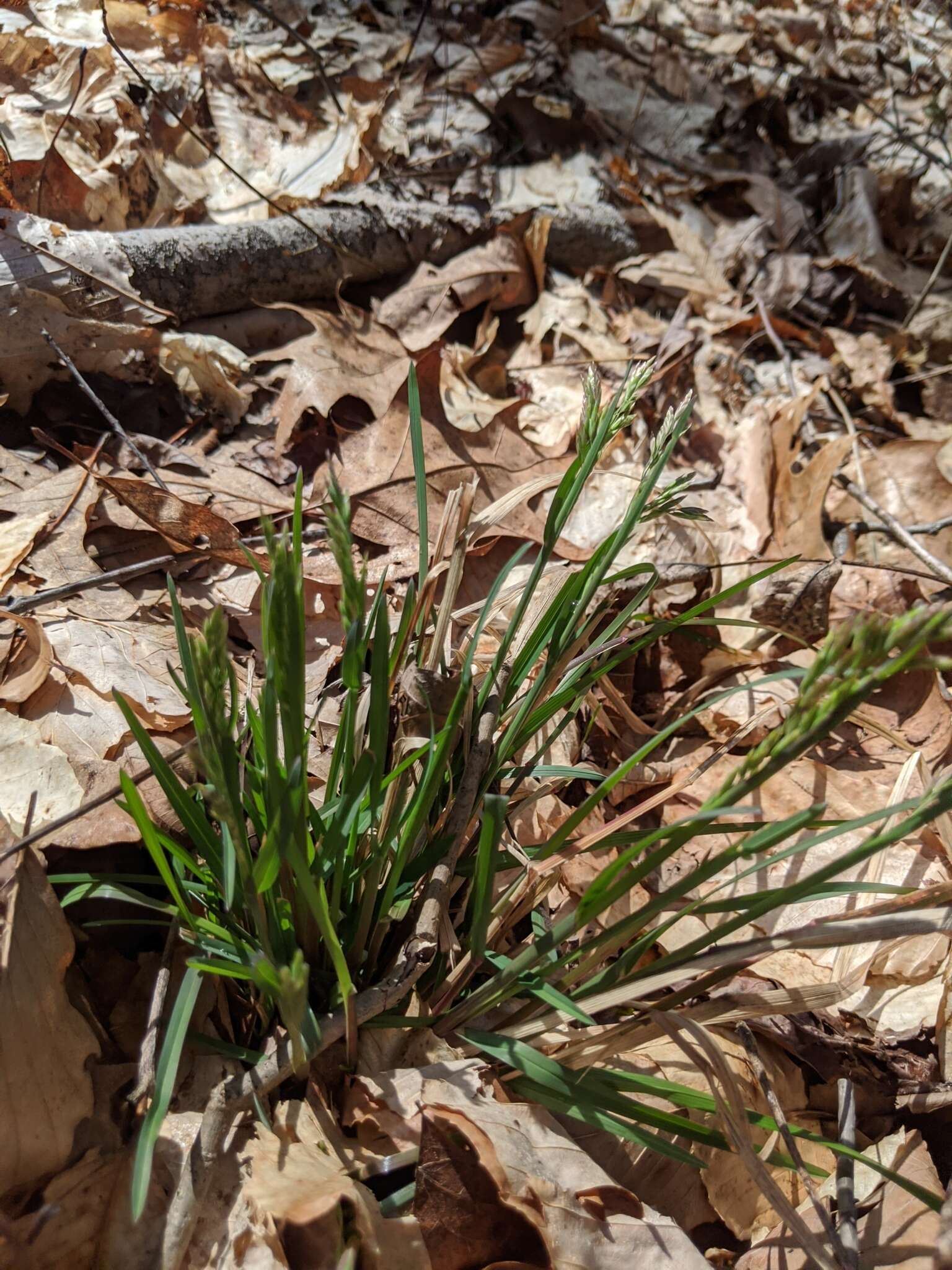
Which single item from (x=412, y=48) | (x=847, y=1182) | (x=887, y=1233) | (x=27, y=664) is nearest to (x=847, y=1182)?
(x=847, y=1182)

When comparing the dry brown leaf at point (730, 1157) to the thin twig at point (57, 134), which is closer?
the dry brown leaf at point (730, 1157)

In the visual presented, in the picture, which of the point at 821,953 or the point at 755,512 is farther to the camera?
the point at 755,512

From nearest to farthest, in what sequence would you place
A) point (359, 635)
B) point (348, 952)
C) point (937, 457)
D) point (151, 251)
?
point (359, 635) < point (348, 952) < point (151, 251) < point (937, 457)

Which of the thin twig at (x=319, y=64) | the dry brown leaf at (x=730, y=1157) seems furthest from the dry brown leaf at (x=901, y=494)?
the thin twig at (x=319, y=64)

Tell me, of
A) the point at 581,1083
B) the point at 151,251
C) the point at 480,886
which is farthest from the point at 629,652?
the point at 151,251

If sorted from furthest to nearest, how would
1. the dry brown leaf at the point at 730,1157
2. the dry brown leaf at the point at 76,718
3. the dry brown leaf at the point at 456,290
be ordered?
the dry brown leaf at the point at 456,290 < the dry brown leaf at the point at 76,718 < the dry brown leaf at the point at 730,1157

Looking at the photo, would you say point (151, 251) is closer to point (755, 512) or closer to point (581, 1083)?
point (755, 512)

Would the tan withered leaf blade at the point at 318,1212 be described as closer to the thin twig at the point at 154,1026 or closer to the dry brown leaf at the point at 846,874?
the thin twig at the point at 154,1026

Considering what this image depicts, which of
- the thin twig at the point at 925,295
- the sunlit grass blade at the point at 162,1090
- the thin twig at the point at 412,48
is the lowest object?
the sunlit grass blade at the point at 162,1090
